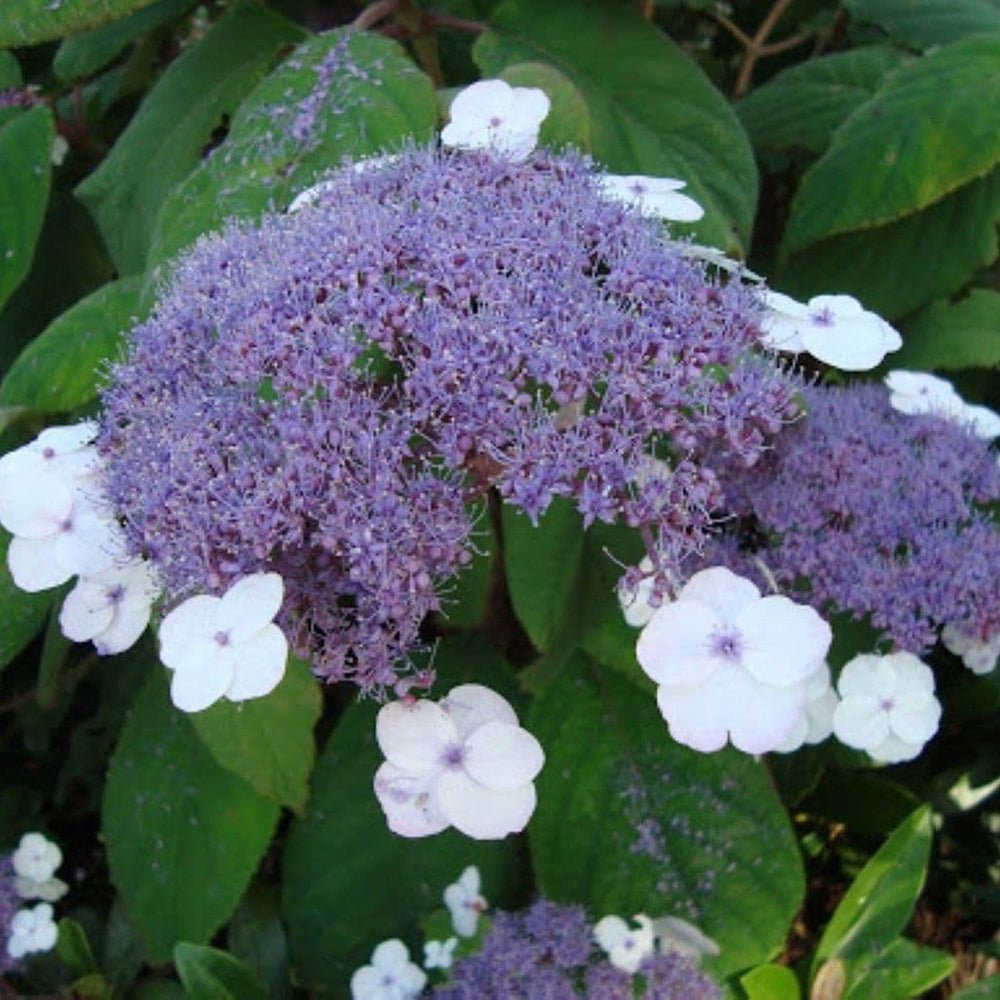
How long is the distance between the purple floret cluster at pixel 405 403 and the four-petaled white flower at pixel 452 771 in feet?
0.12

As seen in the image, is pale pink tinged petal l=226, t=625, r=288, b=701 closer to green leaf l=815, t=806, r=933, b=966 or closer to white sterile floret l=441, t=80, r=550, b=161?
white sterile floret l=441, t=80, r=550, b=161

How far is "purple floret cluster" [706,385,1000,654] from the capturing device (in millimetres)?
903

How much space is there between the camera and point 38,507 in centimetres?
80

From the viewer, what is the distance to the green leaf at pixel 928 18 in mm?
1393

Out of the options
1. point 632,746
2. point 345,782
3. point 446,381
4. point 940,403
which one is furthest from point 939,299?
point 446,381

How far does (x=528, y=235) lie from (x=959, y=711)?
2.69 feet

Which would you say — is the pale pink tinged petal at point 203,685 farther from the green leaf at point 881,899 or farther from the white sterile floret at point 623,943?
the green leaf at point 881,899

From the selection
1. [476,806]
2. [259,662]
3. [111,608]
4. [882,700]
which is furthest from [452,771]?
[882,700]

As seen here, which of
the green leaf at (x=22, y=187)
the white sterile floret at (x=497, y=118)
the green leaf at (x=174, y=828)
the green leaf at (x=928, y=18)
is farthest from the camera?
the green leaf at (x=928, y=18)

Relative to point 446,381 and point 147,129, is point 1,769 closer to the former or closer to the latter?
point 147,129

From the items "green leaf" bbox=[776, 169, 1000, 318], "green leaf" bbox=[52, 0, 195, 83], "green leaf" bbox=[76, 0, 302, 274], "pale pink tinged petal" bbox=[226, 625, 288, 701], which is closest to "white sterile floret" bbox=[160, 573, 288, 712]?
"pale pink tinged petal" bbox=[226, 625, 288, 701]

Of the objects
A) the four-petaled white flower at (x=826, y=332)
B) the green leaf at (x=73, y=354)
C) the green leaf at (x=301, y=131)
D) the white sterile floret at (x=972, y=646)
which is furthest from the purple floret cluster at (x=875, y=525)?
the green leaf at (x=73, y=354)

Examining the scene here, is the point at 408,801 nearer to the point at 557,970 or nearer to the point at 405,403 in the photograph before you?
the point at 405,403

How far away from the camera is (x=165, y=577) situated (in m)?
0.71
